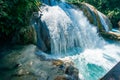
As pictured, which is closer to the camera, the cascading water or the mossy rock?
the mossy rock

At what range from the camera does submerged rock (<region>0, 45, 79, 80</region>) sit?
5340 mm

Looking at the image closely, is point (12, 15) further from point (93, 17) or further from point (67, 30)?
point (93, 17)

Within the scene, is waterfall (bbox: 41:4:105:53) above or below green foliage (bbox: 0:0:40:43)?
below

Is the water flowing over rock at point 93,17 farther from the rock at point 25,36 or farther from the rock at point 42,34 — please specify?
the rock at point 25,36

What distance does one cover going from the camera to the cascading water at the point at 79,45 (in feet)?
35.1

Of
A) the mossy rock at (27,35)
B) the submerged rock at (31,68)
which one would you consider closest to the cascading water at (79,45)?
the mossy rock at (27,35)

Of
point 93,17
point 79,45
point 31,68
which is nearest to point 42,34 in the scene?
point 79,45

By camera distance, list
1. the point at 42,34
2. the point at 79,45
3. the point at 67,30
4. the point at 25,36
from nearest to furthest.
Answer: the point at 25,36 < the point at 42,34 < the point at 67,30 < the point at 79,45

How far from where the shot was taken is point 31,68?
5883 mm

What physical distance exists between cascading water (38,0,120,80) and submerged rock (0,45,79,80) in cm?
363

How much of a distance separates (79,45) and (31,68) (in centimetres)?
726

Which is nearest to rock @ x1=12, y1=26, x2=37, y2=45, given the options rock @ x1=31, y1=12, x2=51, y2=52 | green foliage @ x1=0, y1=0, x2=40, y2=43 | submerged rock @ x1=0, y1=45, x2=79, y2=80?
green foliage @ x1=0, y1=0, x2=40, y2=43

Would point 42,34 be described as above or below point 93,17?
below

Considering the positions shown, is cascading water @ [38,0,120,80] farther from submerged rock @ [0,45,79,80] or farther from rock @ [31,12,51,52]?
submerged rock @ [0,45,79,80]
